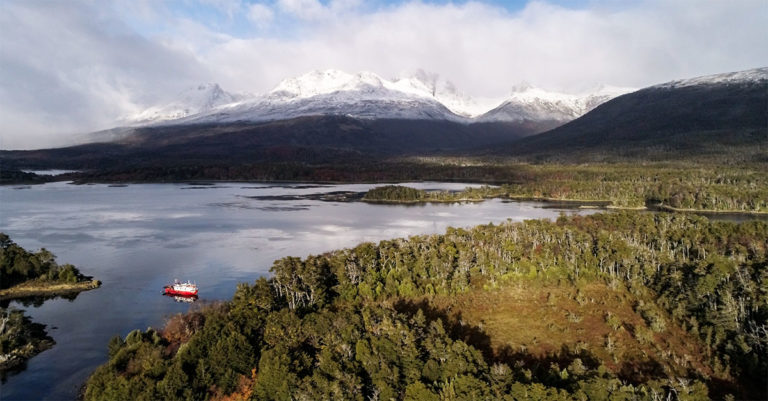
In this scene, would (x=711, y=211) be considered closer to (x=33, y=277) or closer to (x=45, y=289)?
(x=45, y=289)

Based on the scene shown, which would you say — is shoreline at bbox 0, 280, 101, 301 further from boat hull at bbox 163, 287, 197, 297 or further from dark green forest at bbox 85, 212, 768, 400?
dark green forest at bbox 85, 212, 768, 400

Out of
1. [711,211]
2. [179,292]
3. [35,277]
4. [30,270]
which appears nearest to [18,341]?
[179,292]

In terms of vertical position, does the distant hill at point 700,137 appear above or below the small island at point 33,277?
above

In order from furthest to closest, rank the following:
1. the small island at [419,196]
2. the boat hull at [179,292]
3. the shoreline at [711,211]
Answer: the small island at [419,196]
the shoreline at [711,211]
the boat hull at [179,292]

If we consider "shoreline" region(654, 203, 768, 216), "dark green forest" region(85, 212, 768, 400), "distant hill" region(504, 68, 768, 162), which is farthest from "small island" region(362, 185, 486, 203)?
"distant hill" region(504, 68, 768, 162)

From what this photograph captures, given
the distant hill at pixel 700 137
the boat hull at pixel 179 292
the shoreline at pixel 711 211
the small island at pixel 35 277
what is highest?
the distant hill at pixel 700 137

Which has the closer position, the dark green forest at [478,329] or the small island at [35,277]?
the dark green forest at [478,329]

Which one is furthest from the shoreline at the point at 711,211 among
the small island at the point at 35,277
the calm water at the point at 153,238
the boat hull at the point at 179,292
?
the small island at the point at 35,277

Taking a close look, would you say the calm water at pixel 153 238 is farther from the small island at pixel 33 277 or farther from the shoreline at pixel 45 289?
the small island at pixel 33 277
